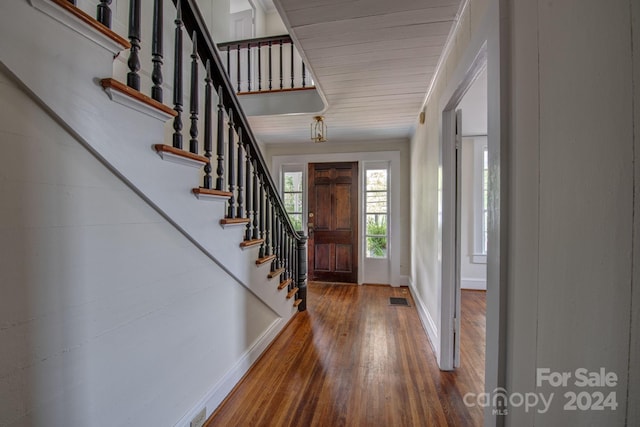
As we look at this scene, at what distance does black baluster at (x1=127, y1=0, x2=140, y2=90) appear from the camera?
99 cm

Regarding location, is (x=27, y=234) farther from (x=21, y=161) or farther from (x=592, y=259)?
(x=592, y=259)

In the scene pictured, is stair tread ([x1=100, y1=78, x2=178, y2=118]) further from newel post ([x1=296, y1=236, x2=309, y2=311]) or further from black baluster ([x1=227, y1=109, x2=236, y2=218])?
newel post ([x1=296, y1=236, x2=309, y2=311])

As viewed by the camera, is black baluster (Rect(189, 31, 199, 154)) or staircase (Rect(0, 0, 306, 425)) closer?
staircase (Rect(0, 0, 306, 425))

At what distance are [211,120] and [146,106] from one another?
1.74 feet

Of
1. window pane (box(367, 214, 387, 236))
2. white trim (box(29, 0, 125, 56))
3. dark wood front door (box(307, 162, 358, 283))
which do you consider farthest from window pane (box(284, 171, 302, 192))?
white trim (box(29, 0, 125, 56))

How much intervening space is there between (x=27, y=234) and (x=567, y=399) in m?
1.37

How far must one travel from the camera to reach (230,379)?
1.66 metres

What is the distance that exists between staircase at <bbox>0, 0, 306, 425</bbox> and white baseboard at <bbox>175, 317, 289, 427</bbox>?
0.03 ft

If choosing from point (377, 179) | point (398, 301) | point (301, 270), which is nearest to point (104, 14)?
point (301, 270)

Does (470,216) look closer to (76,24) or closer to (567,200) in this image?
(567,200)

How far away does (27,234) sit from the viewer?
708 mm

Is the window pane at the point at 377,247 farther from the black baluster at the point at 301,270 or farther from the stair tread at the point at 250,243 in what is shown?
the stair tread at the point at 250,243

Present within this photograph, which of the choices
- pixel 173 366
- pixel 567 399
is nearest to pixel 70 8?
pixel 173 366

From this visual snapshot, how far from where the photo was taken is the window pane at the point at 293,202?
4.51m
